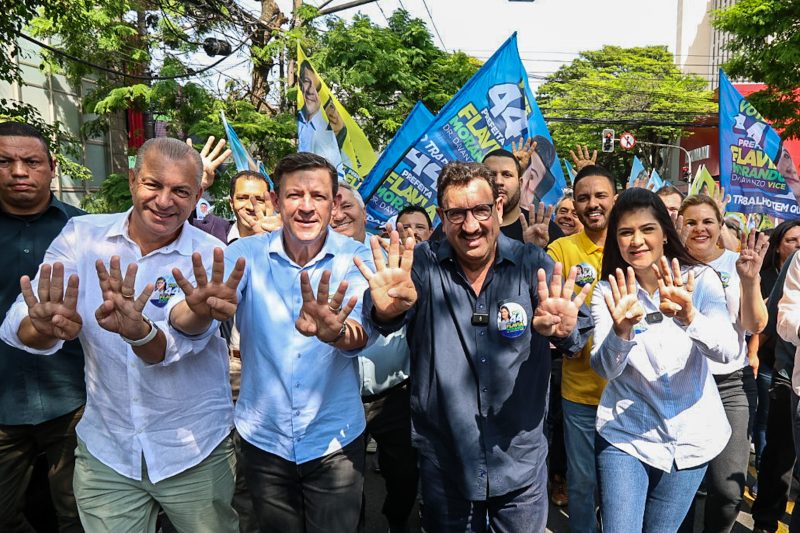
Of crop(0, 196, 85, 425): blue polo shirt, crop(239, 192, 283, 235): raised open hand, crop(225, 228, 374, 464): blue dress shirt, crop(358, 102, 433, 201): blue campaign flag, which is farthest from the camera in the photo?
crop(358, 102, 433, 201): blue campaign flag

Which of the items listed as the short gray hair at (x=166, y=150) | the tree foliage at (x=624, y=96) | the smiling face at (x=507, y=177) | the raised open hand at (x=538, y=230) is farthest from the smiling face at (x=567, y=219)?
the tree foliage at (x=624, y=96)

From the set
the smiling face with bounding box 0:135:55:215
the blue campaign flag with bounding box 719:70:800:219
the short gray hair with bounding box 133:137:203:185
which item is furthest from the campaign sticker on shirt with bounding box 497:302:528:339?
the blue campaign flag with bounding box 719:70:800:219

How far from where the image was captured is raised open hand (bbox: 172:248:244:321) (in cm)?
230

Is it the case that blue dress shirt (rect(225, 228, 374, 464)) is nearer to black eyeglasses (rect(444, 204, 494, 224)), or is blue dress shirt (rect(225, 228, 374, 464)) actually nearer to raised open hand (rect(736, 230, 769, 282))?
black eyeglasses (rect(444, 204, 494, 224))

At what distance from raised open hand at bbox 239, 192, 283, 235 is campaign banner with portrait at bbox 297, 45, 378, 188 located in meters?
0.94

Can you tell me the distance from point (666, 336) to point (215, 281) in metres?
1.97

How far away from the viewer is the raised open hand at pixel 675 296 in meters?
2.59

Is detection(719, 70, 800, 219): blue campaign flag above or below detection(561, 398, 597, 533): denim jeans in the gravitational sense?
above

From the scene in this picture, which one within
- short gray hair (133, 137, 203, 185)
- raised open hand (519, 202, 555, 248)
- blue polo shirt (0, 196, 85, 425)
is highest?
short gray hair (133, 137, 203, 185)

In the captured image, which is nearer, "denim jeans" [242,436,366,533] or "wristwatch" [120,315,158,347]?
"wristwatch" [120,315,158,347]

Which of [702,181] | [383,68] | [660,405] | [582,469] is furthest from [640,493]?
[383,68]

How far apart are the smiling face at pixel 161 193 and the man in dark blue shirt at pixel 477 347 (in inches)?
33.2

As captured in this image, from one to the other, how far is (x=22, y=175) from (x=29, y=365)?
0.98 metres

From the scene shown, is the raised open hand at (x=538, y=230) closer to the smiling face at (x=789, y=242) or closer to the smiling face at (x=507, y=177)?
the smiling face at (x=507, y=177)
